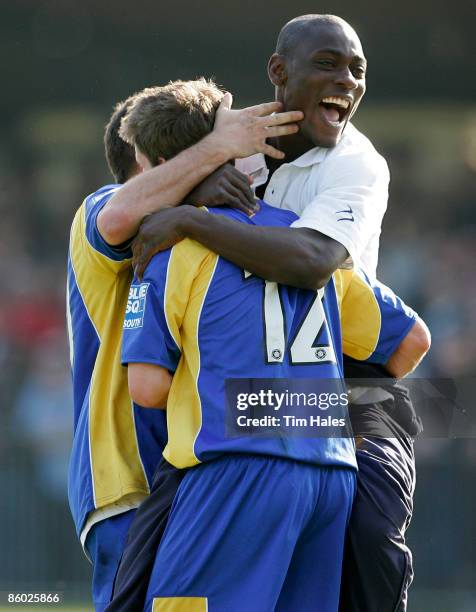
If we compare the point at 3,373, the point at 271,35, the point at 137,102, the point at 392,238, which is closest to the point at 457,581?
the point at 392,238

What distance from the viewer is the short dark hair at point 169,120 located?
2.82 m

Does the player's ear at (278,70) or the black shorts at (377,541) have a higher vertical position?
the player's ear at (278,70)

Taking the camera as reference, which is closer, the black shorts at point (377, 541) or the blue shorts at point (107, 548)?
the black shorts at point (377, 541)

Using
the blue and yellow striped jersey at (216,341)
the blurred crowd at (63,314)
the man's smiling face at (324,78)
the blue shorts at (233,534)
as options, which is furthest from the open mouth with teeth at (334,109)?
the blurred crowd at (63,314)

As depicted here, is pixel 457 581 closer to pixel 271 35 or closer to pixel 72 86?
pixel 271 35

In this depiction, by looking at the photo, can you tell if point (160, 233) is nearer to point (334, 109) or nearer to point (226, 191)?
point (226, 191)

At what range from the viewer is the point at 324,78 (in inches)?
113

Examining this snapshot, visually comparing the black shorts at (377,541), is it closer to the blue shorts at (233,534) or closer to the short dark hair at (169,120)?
the blue shorts at (233,534)

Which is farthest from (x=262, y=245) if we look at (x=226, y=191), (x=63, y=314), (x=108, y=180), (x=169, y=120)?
(x=108, y=180)

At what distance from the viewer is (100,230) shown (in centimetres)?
288

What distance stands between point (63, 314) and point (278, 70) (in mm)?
6604

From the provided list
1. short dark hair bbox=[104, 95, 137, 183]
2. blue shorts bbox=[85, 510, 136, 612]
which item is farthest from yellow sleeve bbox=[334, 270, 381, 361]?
short dark hair bbox=[104, 95, 137, 183]

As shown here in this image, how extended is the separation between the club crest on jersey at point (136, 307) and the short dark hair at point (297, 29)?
79 centimetres

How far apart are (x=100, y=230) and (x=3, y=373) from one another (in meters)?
6.52
